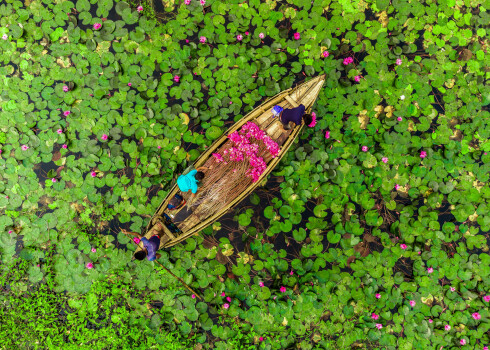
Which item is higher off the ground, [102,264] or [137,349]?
[102,264]

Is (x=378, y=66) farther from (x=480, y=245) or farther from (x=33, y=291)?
(x=33, y=291)

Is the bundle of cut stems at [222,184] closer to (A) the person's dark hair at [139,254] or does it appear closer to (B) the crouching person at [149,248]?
(B) the crouching person at [149,248]

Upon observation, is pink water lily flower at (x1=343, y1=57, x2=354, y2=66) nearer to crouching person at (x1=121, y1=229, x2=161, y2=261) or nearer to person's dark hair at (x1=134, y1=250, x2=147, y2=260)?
crouching person at (x1=121, y1=229, x2=161, y2=261)

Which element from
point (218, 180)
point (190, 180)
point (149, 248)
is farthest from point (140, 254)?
point (218, 180)

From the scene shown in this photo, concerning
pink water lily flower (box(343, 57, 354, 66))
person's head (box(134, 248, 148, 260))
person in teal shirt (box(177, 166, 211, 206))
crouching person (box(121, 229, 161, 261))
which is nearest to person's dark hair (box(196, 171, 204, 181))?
person in teal shirt (box(177, 166, 211, 206))

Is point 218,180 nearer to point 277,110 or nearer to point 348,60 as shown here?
point 277,110

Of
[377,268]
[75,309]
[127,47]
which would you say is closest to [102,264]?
[75,309]
